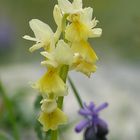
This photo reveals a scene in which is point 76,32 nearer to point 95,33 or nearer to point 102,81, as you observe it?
point 95,33

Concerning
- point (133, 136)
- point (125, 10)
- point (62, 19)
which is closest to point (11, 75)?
point (133, 136)

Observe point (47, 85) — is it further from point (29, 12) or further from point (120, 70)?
point (29, 12)

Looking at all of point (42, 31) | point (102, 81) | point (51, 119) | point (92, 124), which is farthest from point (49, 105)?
point (102, 81)

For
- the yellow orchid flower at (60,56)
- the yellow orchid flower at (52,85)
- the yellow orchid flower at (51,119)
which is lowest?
the yellow orchid flower at (51,119)

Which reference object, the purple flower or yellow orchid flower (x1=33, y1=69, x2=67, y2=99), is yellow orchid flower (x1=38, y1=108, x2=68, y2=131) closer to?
yellow orchid flower (x1=33, y1=69, x2=67, y2=99)

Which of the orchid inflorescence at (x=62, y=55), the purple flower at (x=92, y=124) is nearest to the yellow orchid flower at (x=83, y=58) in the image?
the orchid inflorescence at (x=62, y=55)

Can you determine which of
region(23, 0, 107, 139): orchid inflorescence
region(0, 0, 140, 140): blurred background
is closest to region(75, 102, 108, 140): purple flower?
region(0, 0, 140, 140): blurred background

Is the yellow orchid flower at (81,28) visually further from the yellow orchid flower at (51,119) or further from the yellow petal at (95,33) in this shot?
the yellow orchid flower at (51,119)
